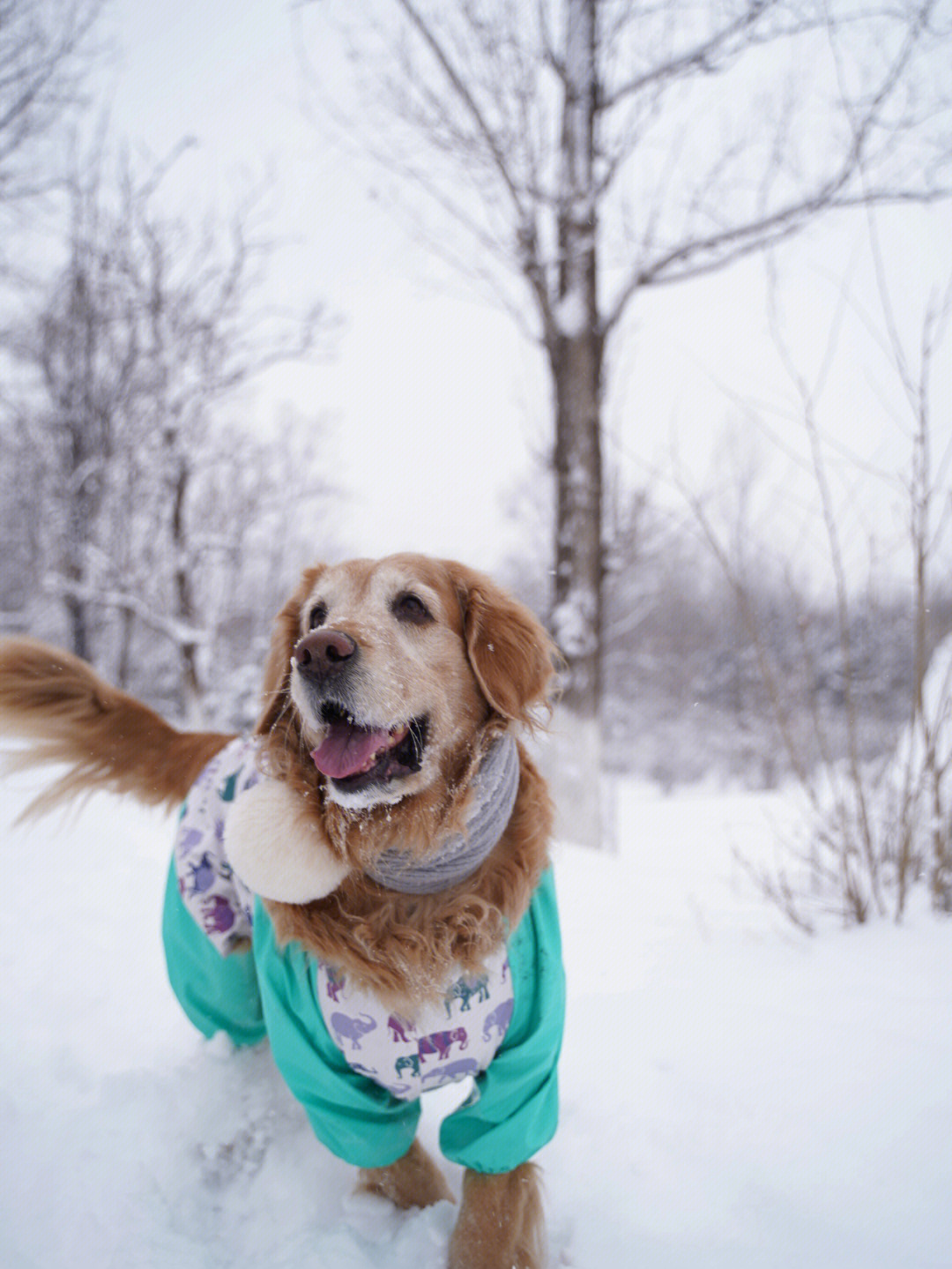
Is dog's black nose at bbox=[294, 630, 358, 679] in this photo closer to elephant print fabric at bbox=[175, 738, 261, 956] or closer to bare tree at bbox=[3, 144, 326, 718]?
elephant print fabric at bbox=[175, 738, 261, 956]

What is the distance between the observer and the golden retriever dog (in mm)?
1385

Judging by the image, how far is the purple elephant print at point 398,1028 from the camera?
139 centimetres

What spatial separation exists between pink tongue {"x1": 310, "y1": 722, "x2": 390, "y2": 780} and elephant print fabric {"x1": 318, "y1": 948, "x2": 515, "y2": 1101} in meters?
0.46

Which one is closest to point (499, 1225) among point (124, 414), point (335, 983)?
point (335, 983)

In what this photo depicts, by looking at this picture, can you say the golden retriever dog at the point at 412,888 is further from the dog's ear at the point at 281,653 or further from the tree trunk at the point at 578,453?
the tree trunk at the point at 578,453

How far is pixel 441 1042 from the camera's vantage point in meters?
1.39

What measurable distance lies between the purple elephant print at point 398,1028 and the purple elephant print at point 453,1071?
11 cm

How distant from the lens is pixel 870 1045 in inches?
79.5

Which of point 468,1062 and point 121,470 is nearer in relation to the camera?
point 468,1062

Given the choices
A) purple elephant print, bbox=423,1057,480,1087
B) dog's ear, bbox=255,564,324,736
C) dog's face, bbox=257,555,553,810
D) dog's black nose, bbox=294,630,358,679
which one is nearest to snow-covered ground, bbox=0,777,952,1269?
purple elephant print, bbox=423,1057,480,1087

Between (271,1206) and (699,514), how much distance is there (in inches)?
103

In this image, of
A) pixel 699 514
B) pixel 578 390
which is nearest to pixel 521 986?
pixel 699 514

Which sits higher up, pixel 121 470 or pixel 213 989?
pixel 121 470

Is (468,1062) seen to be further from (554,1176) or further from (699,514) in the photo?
(699,514)
